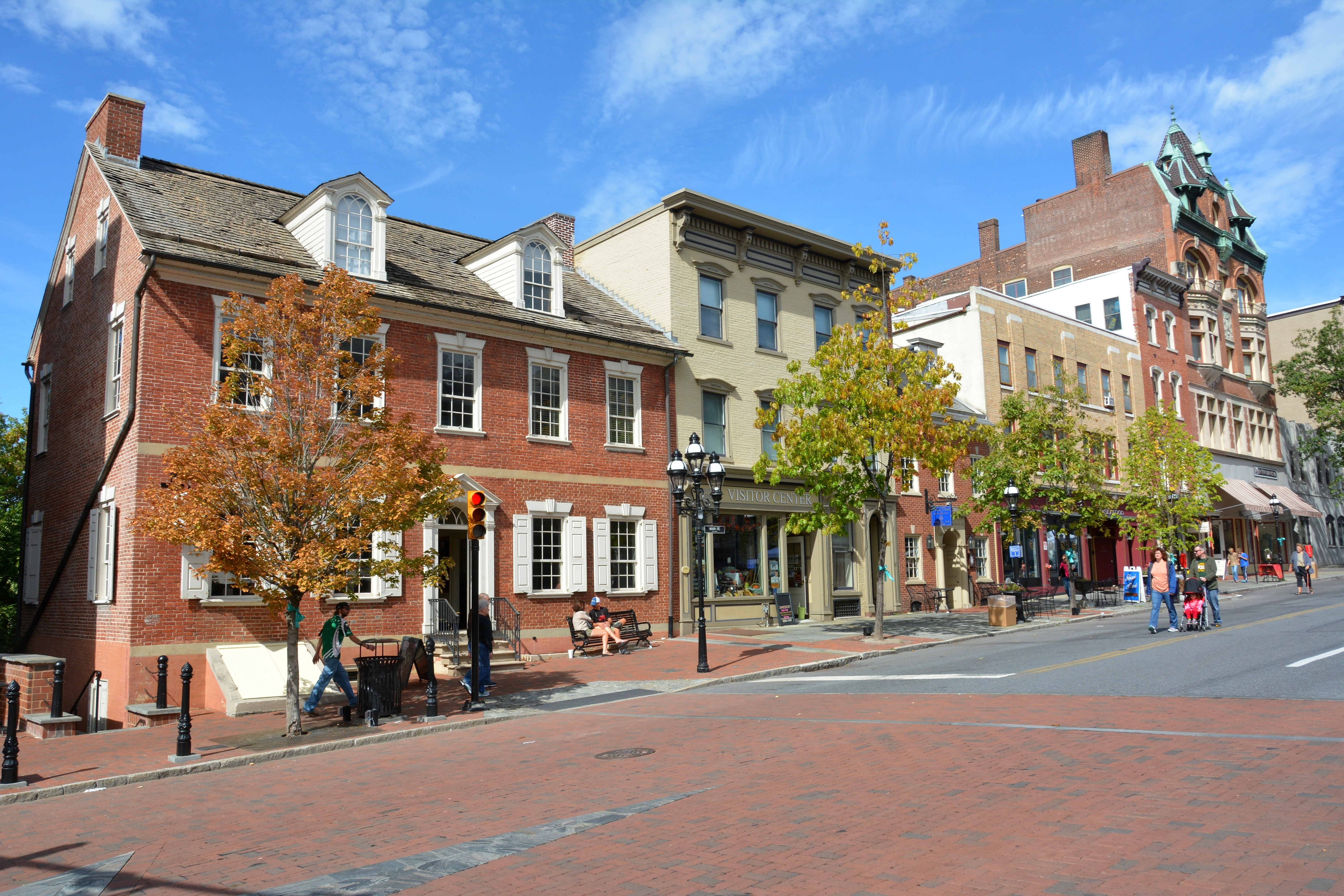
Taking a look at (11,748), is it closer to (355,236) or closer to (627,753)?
(627,753)

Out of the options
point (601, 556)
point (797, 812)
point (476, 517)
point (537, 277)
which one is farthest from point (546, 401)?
point (797, 812)

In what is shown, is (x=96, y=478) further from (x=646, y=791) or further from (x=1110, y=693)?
(x=1110, y=693)

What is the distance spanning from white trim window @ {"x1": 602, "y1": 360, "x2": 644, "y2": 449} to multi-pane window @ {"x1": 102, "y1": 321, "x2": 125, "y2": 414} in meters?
10.1

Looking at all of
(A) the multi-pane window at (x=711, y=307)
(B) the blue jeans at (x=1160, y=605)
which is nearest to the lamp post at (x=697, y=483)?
(A) the multi-pane window at (x=711, y=307)

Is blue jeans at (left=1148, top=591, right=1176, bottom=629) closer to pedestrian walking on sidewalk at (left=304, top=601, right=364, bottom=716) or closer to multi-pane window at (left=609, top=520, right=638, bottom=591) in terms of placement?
multi-pane window at (left=609, top=520, right=638, bottom=591)

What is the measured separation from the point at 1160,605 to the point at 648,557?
11566 mm

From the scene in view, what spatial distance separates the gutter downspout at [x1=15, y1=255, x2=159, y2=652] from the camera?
52.8 ft

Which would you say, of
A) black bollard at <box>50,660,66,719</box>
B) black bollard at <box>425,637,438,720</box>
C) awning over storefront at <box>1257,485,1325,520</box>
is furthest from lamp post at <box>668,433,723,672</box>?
awning over storefront at <box>1257,485,1325,520</box>

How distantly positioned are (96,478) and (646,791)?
14724 mm

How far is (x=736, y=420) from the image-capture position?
25.3 meters

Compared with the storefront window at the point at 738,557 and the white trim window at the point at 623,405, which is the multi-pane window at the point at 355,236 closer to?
the white trim window at the point at 623,405

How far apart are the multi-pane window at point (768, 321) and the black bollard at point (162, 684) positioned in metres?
17.2

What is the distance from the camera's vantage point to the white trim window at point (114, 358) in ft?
57.0

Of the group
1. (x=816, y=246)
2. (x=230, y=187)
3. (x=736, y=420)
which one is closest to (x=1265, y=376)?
(x=816, y=246)
